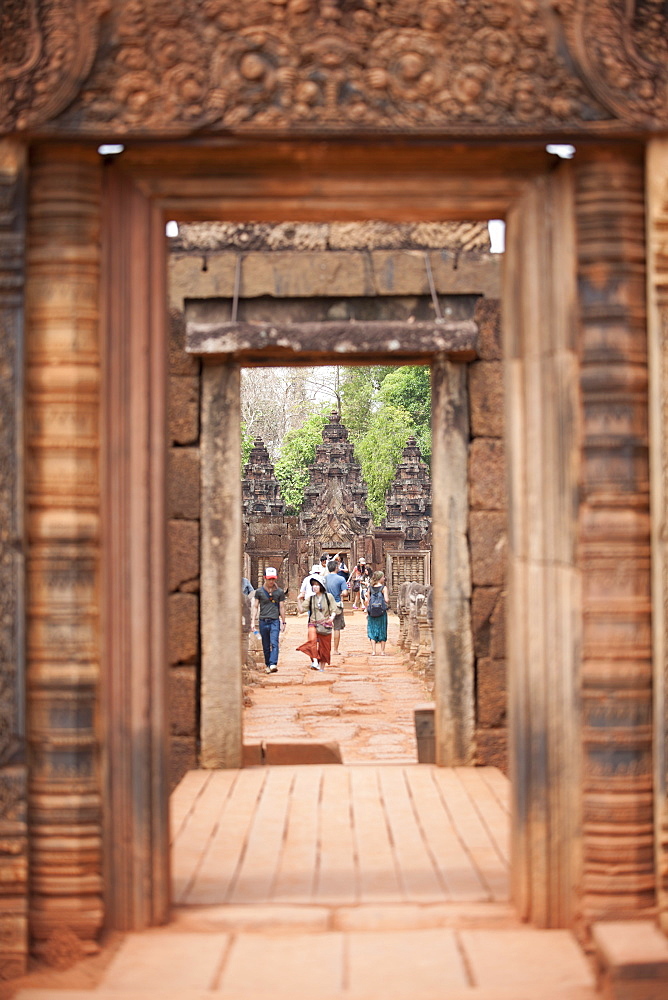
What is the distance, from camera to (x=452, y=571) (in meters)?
6.73

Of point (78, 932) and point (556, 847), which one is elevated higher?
point (556, 847)

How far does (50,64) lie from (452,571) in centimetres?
413

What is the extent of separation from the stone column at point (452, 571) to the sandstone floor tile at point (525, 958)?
9.82ft

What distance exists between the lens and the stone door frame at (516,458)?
11.7 feet

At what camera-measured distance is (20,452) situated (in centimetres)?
345

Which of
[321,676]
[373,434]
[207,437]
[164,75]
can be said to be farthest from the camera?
[373,434]

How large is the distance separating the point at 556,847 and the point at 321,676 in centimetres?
1121

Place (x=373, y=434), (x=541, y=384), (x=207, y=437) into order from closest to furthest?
(x=541, y=384) < (x=207, y=437) < (x=373, y=434)

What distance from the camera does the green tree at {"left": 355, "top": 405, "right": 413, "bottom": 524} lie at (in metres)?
37.4

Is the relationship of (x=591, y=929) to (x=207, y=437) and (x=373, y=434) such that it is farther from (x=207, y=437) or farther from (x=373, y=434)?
(x=373, y=434)

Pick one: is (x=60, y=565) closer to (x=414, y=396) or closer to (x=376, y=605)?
(x=376, y=605)

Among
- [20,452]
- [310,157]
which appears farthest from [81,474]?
[310,157]

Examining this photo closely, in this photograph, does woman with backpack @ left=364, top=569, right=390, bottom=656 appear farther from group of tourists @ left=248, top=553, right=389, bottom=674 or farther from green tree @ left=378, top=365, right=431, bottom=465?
green tree @ left=378, top=365, right=431, bottom=465

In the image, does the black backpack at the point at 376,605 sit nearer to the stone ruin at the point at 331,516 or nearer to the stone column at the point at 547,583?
the stone column at the point at 547,583
